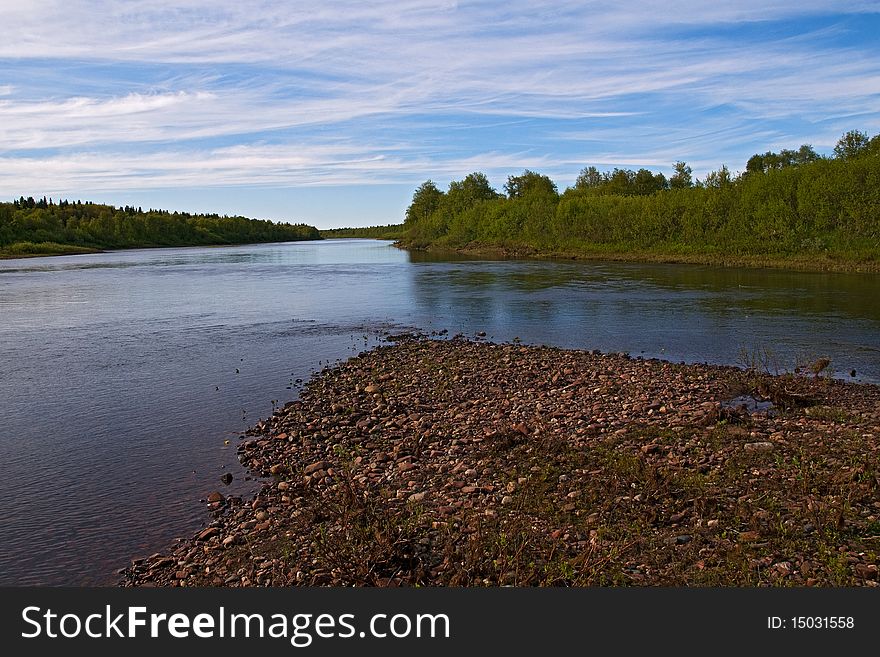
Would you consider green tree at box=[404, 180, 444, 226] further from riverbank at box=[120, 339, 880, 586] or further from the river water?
riverbank at box=[120, 339, 880, 586]

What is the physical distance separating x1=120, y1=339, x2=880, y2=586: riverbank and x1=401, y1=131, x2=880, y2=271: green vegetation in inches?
1894

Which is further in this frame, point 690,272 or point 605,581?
point 690,272

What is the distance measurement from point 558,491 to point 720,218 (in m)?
69.8

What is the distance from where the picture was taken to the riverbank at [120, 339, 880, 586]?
7984 mm

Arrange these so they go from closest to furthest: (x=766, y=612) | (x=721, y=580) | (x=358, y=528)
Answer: (x=766, y=612) < (x=721, y=580) < (x=358, y=528)

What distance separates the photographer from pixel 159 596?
624cm

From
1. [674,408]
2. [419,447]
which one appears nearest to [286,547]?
[419,447]

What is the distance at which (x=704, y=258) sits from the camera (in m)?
68.8

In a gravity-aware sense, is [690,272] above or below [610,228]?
below

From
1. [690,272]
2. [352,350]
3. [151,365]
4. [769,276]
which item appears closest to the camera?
[151,365]

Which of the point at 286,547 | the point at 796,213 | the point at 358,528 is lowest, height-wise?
the point at 286,547

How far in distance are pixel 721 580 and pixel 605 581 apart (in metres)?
1.34

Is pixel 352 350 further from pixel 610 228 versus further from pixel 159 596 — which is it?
pixel 610 228

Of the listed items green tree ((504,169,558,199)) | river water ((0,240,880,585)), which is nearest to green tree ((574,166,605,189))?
green tree ((504,169,558,199))
